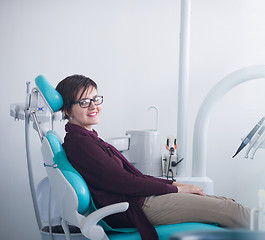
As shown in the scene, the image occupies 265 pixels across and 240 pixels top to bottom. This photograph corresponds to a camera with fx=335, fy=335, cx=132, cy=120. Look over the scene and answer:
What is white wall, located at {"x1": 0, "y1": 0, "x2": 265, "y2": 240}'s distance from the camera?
8.77ft

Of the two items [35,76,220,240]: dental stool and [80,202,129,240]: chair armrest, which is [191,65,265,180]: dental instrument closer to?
[35,76,220,240]: dental stool

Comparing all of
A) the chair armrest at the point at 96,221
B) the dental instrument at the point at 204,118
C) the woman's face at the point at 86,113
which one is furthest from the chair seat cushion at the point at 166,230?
the dental instrument at the point at 204,118

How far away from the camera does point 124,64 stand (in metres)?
2.86

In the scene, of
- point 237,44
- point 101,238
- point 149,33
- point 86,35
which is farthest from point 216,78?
point 101,238

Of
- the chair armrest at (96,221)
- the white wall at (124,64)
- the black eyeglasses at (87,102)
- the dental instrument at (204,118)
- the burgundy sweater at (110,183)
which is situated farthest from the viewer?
the white wall at (124,64)

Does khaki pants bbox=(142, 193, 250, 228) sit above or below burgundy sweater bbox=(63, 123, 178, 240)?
below

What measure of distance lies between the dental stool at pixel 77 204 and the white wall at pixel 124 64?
122 centimetres

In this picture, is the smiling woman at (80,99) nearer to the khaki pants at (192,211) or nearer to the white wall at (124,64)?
the khaki pants at (192,211)

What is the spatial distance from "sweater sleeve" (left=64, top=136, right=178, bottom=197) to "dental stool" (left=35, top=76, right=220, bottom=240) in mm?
49

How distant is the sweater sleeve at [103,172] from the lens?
5.03 ft

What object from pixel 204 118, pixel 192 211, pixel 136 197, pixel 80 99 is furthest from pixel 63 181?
pixel 204 118

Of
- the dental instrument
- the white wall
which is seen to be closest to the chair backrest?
the dental instrument

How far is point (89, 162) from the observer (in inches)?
60.7

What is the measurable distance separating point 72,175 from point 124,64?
157 centimetres
